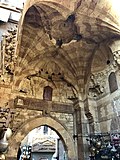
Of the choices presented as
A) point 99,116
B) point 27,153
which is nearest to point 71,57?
point 99,116

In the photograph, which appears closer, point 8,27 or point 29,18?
point 8,27

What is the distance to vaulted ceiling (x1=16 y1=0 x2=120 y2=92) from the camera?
5.75 metres

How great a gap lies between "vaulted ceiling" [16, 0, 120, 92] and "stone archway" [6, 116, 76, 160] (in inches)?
65.5

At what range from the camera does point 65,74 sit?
25.0ft

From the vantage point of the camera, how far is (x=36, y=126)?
6426mm

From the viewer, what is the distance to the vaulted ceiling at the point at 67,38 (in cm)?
575

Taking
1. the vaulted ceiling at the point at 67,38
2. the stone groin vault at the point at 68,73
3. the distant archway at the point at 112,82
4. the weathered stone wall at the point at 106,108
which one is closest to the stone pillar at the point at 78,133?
the stone groin vault at the point at 68,73

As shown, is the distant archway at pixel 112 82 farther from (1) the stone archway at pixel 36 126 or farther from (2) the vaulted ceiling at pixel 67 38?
(1) the stone archway at pixel 36 126

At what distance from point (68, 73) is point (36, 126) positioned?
251cm

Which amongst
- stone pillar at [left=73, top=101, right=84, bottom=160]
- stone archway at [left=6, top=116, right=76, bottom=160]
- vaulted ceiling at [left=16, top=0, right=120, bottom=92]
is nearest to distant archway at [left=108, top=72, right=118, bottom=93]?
vaulted ceiling at [left=16, top=0, right=120, bottom=92]

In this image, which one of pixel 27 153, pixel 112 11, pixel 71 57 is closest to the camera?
pixel 112 11

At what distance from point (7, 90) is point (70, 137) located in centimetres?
334

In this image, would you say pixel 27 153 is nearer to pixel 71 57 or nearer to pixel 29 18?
pixel 71 57

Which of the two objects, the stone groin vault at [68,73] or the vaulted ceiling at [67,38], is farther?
the stone groin vault at [68,73]
